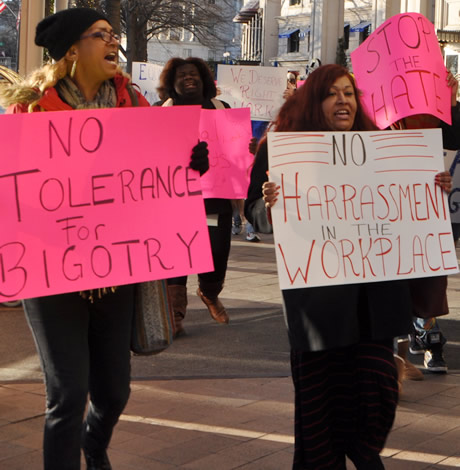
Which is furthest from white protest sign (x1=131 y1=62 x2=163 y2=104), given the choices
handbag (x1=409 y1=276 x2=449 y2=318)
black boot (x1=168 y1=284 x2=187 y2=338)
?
handbag (x1=409 y1=276 x2=449 y2=318)

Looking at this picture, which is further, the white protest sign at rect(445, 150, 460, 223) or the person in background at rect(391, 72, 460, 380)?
the white protest sign at rect(445, 150, 460, 223)

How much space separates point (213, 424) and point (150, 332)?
1247mm

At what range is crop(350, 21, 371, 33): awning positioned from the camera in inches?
2202

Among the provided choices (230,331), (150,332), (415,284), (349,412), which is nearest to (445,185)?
(415,284)

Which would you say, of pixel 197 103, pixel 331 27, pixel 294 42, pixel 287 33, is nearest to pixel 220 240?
pixel 197 103

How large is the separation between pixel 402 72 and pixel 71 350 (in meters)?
2.43

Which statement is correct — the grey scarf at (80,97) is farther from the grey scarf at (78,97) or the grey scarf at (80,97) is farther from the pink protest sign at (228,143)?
the pink protest sign at (228,143)

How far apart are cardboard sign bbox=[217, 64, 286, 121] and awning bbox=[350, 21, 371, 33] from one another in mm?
45811

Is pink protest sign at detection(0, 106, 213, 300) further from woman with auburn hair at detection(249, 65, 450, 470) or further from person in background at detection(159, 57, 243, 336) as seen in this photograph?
person in background at detection(159, 57, 243, 336)

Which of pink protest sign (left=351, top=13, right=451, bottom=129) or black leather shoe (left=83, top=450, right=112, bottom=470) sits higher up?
pink protest sign (left=351, top=13, right=451, bottom=129)

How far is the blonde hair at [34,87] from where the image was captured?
343cm

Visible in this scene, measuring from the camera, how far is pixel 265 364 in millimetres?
6145

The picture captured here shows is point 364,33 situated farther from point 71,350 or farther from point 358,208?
point 71,350

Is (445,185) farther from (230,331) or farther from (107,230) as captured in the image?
(230,331)
